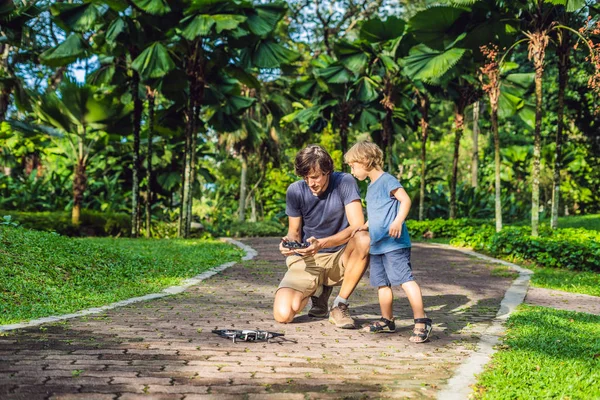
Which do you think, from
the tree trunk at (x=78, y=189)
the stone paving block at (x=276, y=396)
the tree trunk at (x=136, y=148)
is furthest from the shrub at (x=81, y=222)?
the stone paving block at (x=276, y=396)

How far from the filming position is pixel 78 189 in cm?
1702

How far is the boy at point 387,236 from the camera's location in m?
5.21

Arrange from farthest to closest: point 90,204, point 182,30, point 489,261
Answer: point 90,204, point 182,30, point 489,261

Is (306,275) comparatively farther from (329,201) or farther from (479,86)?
(479,86)

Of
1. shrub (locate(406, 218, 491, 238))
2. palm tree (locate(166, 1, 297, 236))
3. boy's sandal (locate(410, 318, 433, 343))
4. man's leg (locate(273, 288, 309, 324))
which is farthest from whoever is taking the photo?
shrub (locate(406, 218, 491, 238))

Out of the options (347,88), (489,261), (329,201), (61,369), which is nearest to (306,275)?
(329,201)

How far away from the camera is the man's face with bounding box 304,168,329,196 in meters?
5.63

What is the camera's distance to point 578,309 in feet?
23.9

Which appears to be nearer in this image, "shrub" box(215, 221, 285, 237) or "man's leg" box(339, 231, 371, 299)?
"man's leg" box(339, 231, 371, 299)

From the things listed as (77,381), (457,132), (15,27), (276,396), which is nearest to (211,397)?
(276,396)

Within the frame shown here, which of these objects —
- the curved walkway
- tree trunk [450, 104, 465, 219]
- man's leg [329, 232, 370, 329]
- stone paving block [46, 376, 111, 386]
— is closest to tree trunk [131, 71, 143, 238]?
tree trunk [450, 104, 465, 219]

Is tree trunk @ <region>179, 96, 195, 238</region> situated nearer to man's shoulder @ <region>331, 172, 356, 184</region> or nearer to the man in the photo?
the man

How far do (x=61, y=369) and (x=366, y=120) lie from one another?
18107mm

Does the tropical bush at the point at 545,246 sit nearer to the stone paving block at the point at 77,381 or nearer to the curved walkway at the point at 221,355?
the curved walkway at the point at 221,355
